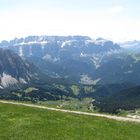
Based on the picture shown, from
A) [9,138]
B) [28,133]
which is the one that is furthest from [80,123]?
[9,138]

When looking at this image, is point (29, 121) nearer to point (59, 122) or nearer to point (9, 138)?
point (59, 122)

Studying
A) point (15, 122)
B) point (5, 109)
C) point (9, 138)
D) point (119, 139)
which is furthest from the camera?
point (5, 109)

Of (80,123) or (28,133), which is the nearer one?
(28,133)

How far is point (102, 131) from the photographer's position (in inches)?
1818

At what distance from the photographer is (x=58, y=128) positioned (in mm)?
46062

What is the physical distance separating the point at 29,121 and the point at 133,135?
539 inches

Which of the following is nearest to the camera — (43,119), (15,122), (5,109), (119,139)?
(119,139)

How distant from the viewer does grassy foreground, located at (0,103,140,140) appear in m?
41.9

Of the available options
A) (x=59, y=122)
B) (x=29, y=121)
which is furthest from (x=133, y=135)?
(x=29, y=121)

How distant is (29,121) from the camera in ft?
163

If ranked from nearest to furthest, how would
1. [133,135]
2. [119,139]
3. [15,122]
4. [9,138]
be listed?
1. [9,138]
2. [119,139]
3. [133,135]
4. [15,122]

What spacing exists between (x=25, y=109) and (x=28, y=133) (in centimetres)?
2038

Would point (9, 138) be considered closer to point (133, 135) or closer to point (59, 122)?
point (59, 122)

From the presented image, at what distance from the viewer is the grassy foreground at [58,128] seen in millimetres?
41866
